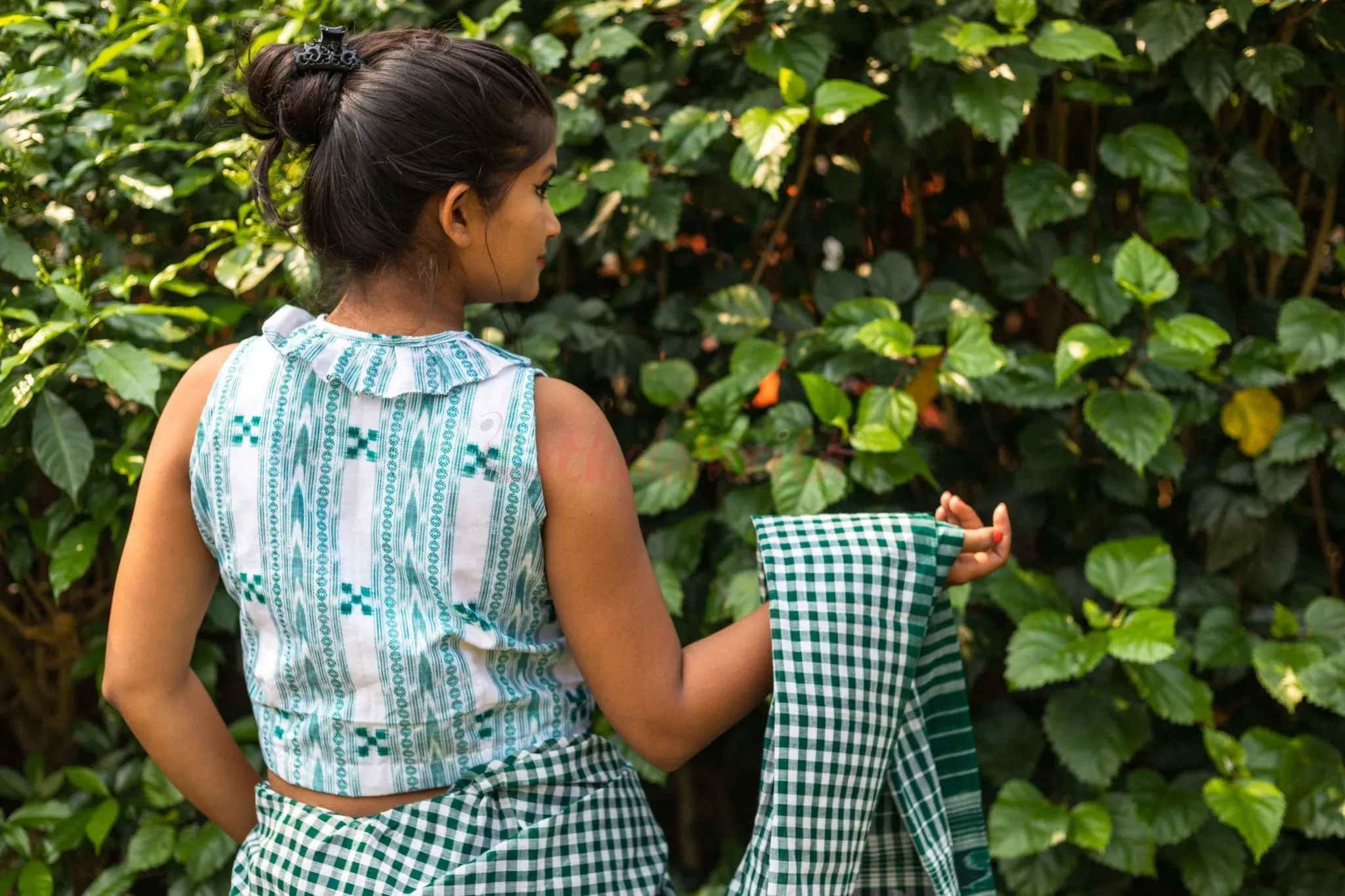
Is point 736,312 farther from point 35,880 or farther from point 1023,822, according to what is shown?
point 35,880

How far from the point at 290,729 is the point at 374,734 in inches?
3.9

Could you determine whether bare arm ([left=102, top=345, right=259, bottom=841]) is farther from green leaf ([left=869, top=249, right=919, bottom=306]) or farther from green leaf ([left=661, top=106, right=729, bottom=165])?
green leaf ([left=869, top=249, right=919, bottom=306])

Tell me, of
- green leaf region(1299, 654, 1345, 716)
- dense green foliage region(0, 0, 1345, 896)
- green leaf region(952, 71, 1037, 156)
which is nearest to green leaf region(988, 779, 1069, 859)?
dense green foliage region(0, 0, 1345, 896)

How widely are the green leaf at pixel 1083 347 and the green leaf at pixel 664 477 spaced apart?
53 cm

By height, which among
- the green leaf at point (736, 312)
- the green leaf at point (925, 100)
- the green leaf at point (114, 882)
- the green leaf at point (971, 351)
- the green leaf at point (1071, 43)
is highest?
the green leaf at point (1071, 43)

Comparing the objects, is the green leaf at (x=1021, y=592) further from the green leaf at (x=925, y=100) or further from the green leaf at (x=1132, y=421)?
the green leaf at (x=925, y=100)

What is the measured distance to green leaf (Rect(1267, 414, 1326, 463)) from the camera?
176cm

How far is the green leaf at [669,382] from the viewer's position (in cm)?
183

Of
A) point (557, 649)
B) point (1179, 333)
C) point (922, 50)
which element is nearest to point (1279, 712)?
point (1179, 333)

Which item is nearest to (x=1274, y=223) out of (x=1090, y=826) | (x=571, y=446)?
(x=1090, y=826)

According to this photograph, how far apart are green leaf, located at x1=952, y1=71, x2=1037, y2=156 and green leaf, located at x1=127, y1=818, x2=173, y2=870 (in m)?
1.57

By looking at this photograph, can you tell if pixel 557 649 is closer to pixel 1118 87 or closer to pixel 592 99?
pixel 592 99

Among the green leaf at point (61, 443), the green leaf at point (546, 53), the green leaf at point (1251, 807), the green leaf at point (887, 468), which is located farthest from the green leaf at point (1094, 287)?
the green leaf at point (61, 443)

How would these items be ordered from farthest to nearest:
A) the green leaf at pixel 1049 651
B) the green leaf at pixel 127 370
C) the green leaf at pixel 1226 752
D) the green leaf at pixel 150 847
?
the green leaf at pixel 150 847, the green leaf at pixel 1226 752, the green leaf at pixel 1049 651, the green leaf at pixel 127 370
